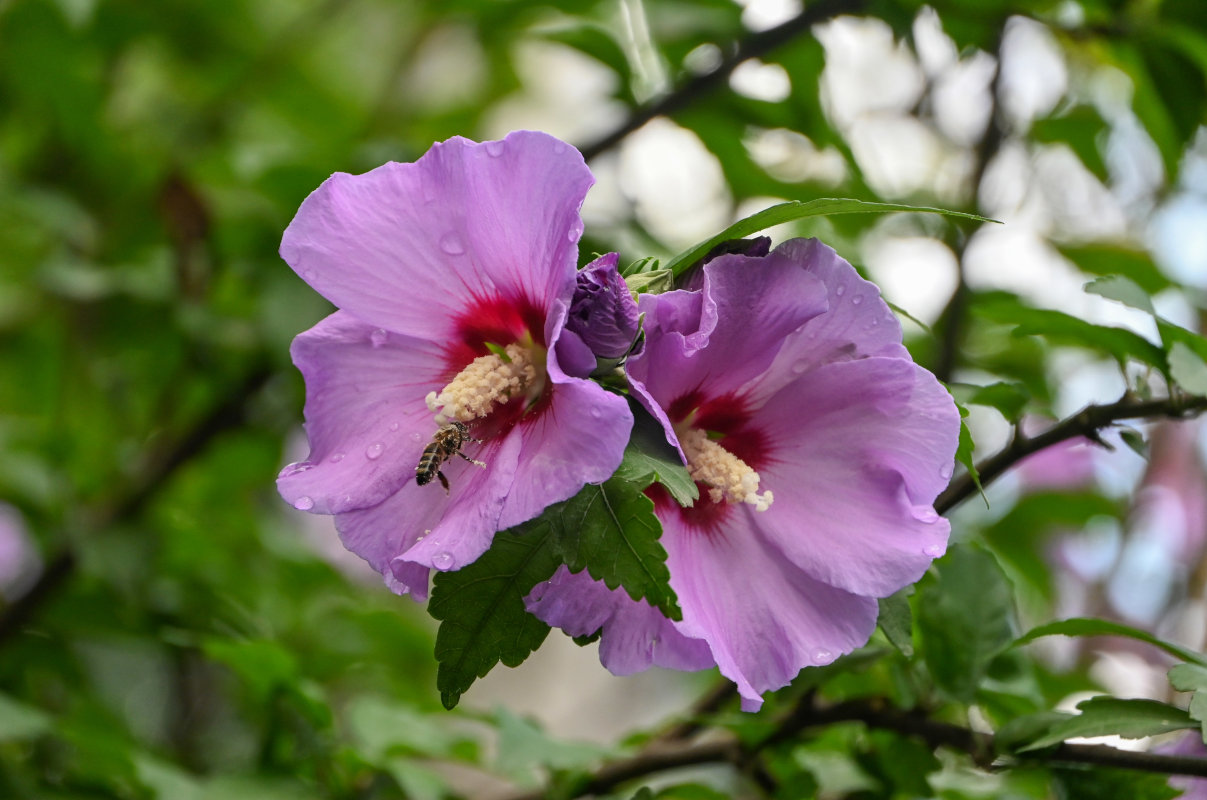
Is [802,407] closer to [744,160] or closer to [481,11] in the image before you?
[744,160]

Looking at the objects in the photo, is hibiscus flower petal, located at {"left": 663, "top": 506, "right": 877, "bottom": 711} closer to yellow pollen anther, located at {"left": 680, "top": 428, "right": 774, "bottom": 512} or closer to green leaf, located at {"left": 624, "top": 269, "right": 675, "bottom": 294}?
yellow pollen anther, located at {"left": 680, "top": 428, "right": 774, "bottom": 512}

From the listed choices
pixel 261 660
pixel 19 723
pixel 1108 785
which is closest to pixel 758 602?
pixel 1108 785

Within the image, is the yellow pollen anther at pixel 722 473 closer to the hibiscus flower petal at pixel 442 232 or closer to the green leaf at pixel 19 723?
the hibiscus flower petal at pixel 442 232

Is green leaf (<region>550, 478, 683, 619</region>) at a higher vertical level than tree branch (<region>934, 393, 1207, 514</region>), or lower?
higher

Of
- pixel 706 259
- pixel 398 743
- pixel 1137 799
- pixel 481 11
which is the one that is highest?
pixel 706 259

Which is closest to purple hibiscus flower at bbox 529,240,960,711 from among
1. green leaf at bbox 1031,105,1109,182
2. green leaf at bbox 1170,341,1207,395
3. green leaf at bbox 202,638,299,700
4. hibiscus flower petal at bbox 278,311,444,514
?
hibiscus flower petal at bbox 278,311,444,514

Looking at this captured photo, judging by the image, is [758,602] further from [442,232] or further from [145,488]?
[145,488]

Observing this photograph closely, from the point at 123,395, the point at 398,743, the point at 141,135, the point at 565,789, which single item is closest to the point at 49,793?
the point at 398,743

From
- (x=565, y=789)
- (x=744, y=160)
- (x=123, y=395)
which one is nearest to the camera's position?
(x=565, y=789)
